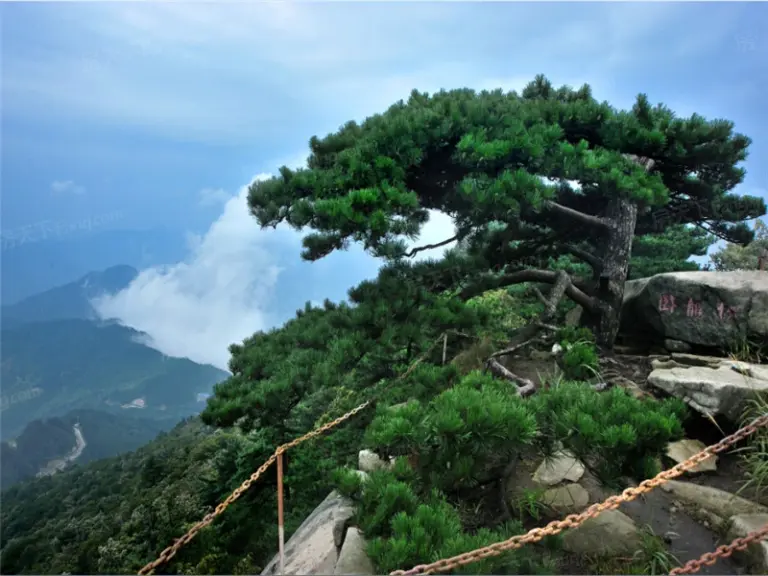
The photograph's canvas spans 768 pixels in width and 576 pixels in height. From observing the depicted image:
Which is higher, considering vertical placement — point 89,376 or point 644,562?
point 644,562

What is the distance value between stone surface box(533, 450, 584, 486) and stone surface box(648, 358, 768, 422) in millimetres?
928

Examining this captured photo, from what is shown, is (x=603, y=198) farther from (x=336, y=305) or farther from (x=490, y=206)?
(x=336, y=305)

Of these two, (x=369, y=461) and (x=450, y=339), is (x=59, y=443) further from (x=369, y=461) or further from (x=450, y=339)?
(x=369, y=461)

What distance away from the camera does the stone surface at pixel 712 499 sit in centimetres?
268

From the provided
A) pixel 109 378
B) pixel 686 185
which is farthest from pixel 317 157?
pixel 109 378

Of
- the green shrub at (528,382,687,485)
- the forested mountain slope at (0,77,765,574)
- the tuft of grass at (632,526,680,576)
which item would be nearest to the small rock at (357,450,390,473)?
the forested mountain slope at (0,77,765,574)

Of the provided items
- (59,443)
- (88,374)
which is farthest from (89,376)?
(59,443)

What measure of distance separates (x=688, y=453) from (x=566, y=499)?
0.93 m

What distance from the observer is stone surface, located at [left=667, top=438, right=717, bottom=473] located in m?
3.07

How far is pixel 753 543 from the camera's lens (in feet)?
7.46

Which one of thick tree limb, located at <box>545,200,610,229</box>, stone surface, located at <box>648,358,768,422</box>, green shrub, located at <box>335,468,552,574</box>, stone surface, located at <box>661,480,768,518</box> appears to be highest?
thick tree limb, located at <box>545,200,610,229</box>

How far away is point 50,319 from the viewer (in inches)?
4250

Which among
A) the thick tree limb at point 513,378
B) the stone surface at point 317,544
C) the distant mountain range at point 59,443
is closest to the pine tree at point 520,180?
the thick tree limb at point 513,378

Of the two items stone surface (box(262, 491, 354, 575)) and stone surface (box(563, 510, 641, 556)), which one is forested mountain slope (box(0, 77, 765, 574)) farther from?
stone surface (box(262, 491, 354, 575))
